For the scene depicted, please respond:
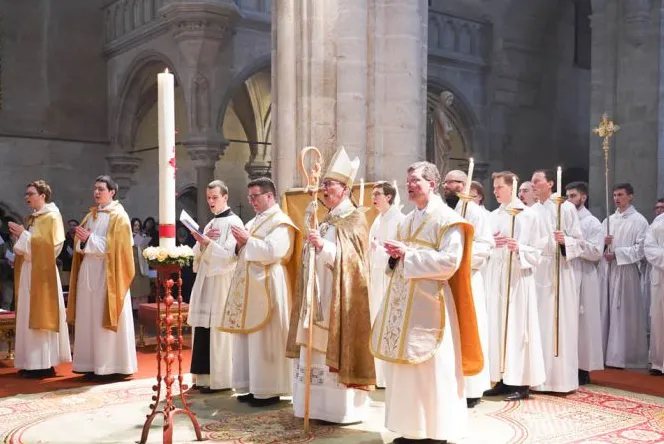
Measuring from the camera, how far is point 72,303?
7836 mm

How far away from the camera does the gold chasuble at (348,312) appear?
5520 mm

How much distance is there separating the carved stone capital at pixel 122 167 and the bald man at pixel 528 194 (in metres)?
A: 12.0

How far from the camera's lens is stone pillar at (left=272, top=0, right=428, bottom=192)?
8.02 metres

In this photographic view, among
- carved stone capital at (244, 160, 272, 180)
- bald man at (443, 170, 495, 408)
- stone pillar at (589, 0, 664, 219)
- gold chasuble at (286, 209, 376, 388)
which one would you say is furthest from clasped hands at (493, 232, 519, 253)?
carved stone capital at (244, 160, 272, 180)

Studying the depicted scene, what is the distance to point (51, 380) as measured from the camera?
7.82 m

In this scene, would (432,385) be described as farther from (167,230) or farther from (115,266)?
(115,266)

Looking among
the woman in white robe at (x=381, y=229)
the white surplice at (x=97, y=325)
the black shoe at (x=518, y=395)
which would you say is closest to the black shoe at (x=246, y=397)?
the woman in white robe at (x=381, y=229)

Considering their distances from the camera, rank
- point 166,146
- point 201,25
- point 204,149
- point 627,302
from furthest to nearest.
Answer: point 204,149
point 201,25
point 627,302
point 166,146

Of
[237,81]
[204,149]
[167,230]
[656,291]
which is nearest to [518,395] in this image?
[656,291]

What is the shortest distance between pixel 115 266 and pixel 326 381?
2904mm

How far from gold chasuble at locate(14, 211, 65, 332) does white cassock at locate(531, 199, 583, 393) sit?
454 cm

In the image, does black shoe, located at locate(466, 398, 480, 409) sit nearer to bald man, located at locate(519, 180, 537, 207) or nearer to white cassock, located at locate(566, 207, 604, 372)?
white cassock, located at locate(566, 207, 604, 372)

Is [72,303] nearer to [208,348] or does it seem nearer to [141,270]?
[208,348]

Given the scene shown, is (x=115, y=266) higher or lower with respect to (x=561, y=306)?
higher
